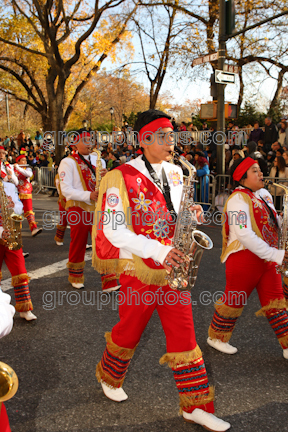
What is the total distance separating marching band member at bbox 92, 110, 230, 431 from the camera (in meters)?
2.60

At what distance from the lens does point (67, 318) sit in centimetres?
451

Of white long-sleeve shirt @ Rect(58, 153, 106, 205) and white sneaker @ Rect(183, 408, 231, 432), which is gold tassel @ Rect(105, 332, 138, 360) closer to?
white sneaker @ Rect(183, 408, 231, 432)

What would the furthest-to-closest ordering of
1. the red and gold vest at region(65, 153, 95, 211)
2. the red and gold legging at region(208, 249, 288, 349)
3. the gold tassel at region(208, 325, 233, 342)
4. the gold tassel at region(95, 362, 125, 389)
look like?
the red and gold vest at region(65, 153, 95, 211) → the gold tassel at region(208, 325, 233, 342) → the red and gold legging at region(208, 249, 288, 349) → the gold tassel at region(95, 362, 125, 389)

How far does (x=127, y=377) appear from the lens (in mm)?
3305

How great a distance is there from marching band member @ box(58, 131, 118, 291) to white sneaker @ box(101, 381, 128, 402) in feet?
7.72

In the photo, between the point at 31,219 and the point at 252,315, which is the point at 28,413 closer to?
the point at 252,315

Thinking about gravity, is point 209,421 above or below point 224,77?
below

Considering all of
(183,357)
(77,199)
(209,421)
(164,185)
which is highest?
(164,185)

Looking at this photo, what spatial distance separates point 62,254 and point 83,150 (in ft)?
8.02

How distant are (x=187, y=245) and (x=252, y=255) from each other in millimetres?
1109

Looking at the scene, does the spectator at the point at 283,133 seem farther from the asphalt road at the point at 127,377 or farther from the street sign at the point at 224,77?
the asphalt road at the point at 127,377

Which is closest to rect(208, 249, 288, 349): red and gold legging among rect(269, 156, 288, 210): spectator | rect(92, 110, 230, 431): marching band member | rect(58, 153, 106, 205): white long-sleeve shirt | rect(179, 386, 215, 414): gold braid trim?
rect(92, 110, 230, 431): marching band member

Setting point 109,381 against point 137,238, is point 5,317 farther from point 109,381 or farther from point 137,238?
point 109,381

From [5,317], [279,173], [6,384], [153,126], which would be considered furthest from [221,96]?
[6,384]
